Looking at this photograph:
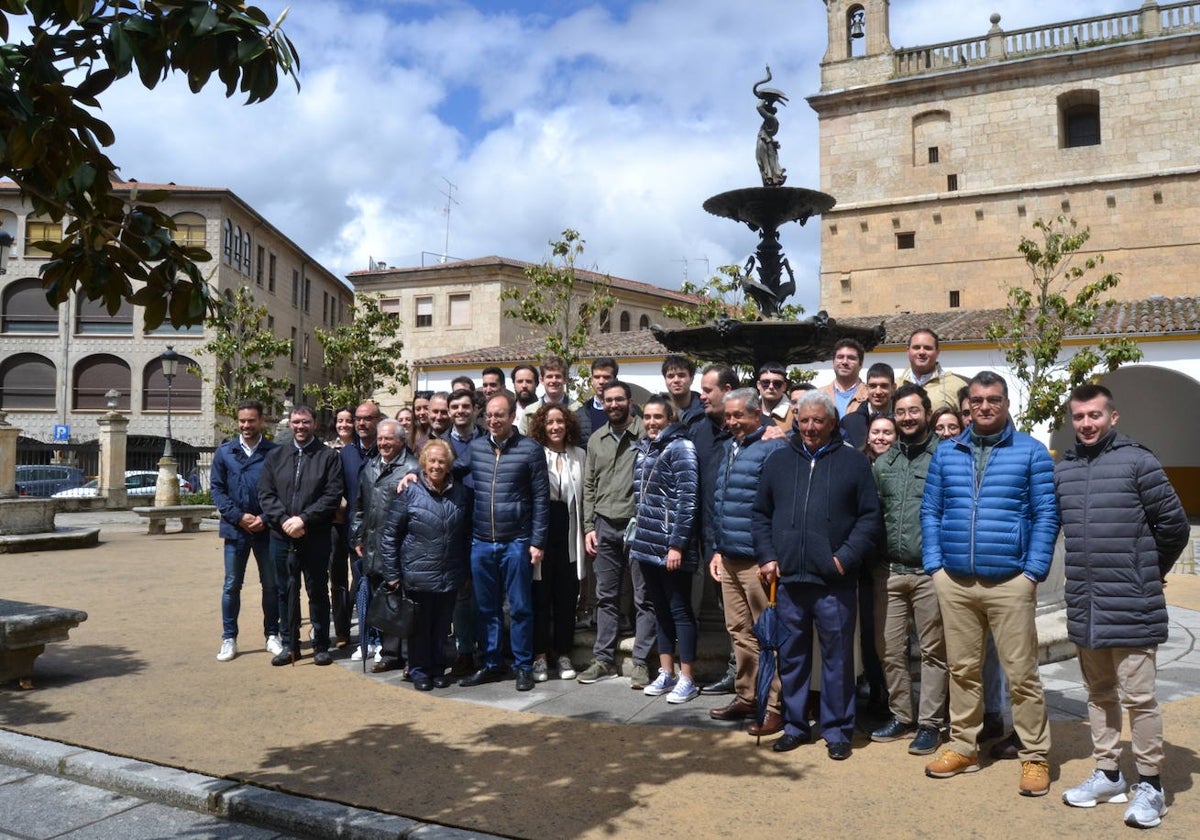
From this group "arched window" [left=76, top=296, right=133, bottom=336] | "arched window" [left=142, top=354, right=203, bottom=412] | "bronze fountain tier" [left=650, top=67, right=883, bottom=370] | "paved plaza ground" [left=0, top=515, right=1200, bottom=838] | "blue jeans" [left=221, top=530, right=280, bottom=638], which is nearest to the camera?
"paved plaza ground" [left=0, top=515, right=1200, bottom=838]

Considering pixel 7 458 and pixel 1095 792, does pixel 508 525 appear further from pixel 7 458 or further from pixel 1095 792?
pixel 7 458

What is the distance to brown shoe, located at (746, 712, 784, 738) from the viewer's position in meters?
5.21

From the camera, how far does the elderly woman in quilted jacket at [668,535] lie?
5.88 meters

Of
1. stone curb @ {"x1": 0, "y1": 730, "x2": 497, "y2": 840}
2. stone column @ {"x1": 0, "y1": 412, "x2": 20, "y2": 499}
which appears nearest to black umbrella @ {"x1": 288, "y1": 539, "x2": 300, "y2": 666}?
stone curb @ {"x1": 0, "y1": 730, "x2": 497, "y2": 840}

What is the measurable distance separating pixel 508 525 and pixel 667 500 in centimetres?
116

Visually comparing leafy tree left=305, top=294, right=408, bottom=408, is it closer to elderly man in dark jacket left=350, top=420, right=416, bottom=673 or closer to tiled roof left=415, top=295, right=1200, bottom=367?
tiled roof left=415, top=295, right=1200, bottom=367

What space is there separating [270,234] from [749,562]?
151ft

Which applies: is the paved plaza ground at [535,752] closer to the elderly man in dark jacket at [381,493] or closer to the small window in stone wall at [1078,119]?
the elderly man in dark jacket at [381,493]

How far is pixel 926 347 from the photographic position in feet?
21.0

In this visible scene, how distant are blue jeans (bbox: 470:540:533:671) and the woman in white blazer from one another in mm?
214

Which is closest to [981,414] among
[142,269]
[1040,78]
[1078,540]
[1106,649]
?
A: [1078,540]

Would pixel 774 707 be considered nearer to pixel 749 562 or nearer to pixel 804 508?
pixel 749 562

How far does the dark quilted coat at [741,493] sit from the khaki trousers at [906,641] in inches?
31.1

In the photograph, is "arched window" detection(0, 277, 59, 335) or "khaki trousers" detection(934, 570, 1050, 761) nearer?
"khaki trousers" detection(934, 570, 1050, 761)
